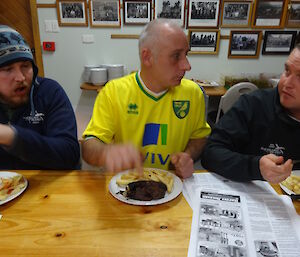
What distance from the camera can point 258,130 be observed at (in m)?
1.37

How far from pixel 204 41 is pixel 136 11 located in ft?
3.02

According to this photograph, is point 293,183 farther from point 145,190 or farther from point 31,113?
point 31,113

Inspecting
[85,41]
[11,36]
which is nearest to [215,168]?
[11,36]

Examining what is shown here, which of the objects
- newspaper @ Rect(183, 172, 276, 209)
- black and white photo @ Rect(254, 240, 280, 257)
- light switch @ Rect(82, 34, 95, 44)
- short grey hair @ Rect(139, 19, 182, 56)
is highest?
short grey hair @ Rect(139, 19, 182, 56)

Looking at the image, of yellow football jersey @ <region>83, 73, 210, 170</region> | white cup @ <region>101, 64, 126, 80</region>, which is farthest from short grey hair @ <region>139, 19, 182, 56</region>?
white cup @ <region>101, 64, 126, 80</region>

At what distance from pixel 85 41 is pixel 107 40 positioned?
280 millimetres

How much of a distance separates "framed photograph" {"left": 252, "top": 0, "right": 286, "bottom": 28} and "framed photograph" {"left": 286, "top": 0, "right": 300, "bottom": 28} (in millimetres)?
69

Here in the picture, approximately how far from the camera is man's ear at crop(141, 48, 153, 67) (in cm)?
133

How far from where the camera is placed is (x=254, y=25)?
332 centimetres

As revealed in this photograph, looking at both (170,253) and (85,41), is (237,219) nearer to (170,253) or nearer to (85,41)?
(170,253)

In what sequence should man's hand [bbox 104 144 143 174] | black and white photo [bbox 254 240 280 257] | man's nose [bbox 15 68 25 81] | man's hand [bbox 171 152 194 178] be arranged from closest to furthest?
black and white photo [bbox 254 240 280 257] → man's hand [bbox 104 144 143 174] → man's hand [bbox 171 152 194 178] → man's nose [bbox 15 68 25 81]

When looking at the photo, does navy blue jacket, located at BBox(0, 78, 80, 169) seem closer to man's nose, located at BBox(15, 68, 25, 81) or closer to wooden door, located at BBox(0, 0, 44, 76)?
man's nose, located at BBox(15, 68, 25, 81)

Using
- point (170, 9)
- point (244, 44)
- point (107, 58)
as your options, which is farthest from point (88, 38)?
point (244, 44)

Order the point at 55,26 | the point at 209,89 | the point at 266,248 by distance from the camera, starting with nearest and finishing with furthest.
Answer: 1. the point at 266,248
2. the point at 209,89
3. the point at 55,26
